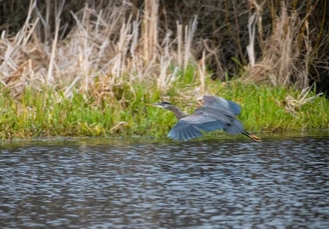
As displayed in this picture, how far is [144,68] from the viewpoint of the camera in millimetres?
11734

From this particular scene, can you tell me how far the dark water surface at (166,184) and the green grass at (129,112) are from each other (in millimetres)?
382

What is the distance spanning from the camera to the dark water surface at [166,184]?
19.3ft

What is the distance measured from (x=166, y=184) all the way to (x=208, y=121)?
115 cm

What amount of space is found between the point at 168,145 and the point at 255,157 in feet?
3.91

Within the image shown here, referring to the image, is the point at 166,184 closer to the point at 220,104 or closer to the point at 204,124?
the point at 204,124

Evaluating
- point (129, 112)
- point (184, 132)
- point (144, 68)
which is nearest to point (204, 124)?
point (184, 132)

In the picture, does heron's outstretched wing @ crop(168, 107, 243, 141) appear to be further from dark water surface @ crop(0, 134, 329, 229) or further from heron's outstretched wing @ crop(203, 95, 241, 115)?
dark water surface @ crop(0, 134, 329, 229)

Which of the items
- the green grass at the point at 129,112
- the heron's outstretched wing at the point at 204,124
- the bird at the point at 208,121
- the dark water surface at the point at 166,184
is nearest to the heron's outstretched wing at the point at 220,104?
the bird at the point at 208,121

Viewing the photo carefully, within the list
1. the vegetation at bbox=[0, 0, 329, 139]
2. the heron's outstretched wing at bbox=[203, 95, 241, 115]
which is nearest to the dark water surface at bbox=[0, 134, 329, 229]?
the heron's outstretched wing at bbox=[203, 95, 241, 115]

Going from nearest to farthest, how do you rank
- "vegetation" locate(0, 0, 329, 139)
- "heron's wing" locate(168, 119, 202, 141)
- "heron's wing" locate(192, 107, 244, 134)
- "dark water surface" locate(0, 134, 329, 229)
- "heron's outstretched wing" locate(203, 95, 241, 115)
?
"dark water surface" locate(0, 134, 329, 229) → "heron's wing" locate(168, 119, 202, 141) → "heron's wing" locate(192, 107, 244, 134) → "heron's outstretched wing" locate(203, 95, 241, 115) → "vegetation" locate(0, 0, 329, 139)

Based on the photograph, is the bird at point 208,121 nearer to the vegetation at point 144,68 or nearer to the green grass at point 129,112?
the green grass at point 129,112

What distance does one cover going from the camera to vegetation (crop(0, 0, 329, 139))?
1030 cm

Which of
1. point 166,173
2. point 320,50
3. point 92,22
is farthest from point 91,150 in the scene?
point 320,50

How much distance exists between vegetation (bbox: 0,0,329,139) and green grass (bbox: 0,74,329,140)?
12mm
